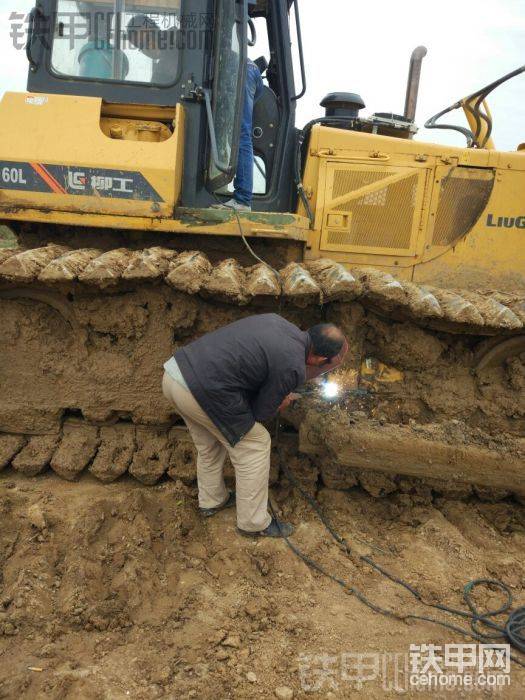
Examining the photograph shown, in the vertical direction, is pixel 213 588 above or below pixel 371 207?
below

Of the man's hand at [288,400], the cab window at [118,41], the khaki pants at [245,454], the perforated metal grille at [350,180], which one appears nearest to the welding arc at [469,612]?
the khaki pants at [245,454]

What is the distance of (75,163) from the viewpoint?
135 inches

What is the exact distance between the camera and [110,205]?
11.4 ft

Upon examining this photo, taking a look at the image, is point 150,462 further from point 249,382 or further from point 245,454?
point 249,382

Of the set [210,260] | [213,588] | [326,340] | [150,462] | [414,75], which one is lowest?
[213,588]

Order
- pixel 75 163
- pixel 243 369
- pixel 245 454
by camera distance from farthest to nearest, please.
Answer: pixel 75 163 → pixel 245 454 → pixel 243 369

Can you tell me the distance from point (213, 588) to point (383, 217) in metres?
2.64

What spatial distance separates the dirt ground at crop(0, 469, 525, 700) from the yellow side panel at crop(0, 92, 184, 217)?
1747mm

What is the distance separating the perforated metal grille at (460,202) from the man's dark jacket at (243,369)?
156 cm

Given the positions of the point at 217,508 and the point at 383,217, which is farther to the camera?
the point at 383,217

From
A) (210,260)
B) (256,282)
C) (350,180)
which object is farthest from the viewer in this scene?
(350,180)

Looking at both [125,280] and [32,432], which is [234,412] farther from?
[32,432]

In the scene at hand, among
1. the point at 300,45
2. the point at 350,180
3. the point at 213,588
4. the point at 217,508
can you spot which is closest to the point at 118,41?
the point at 300,45

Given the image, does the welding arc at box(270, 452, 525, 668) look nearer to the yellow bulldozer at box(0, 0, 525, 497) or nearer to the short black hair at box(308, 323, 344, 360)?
the yellow bulldozer at box(0, 0, 525, 497)
